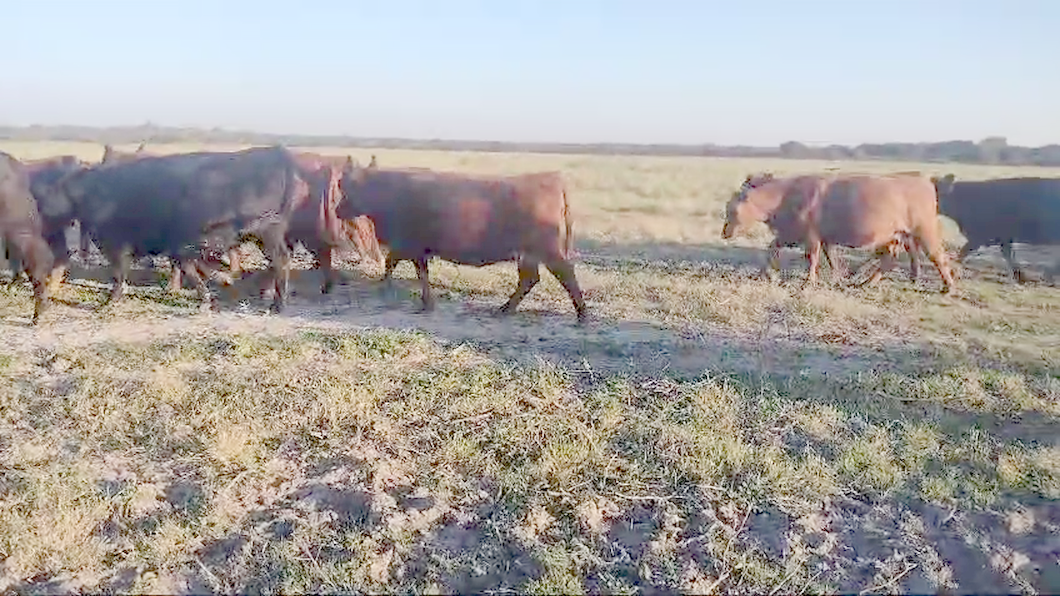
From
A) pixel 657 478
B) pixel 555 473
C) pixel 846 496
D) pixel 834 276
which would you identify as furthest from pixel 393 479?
pixel 834 276

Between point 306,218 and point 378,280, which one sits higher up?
point 306,218

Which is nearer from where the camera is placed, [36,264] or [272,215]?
[36,264]

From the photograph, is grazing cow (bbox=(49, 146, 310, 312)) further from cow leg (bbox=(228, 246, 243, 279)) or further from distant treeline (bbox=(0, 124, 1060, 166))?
distant treeline (bbox=(0, 124, 1060, 166))

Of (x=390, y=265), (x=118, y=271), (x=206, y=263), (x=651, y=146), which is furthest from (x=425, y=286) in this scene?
(x=651, y=146)

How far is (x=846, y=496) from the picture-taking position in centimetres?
540

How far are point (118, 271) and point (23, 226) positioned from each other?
50.3 inches

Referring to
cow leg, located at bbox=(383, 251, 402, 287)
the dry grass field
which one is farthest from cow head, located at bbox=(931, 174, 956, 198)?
cow leg, located at bbox=(383, 251, 402, 287)

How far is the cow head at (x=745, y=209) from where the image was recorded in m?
13.7

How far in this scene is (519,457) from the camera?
5781 millimetres

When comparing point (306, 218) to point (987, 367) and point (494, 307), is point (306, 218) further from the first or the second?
point (987, 367)

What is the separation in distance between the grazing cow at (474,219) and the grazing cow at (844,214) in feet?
16.1

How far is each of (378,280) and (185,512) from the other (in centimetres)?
675

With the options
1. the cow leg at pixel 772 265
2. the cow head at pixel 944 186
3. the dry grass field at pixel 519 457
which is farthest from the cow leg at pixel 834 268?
the dry grass field at pixel 519 457

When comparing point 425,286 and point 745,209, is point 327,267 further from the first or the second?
point 745,209
